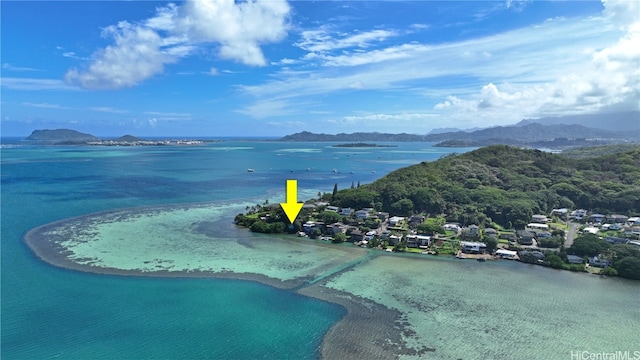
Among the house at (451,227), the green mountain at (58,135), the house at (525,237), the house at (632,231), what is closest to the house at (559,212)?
the house at (632,231)

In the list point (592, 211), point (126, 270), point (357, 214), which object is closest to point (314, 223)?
point (357, 214)

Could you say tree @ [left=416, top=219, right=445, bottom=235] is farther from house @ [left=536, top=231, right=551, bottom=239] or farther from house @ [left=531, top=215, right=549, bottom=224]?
house @ [left=531, top=215, right=549, bottom=224]

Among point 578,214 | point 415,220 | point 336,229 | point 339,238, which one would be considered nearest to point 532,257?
point 415,220

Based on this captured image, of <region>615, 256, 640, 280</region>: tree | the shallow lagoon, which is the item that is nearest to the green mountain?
the shallow lagoon

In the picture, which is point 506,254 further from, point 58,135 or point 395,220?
point 58,135

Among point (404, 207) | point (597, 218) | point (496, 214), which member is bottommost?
point (597, 218)

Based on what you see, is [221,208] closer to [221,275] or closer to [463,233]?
[221,275]

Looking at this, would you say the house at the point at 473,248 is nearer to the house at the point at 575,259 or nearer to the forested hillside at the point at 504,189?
the house at the point at 575,259
